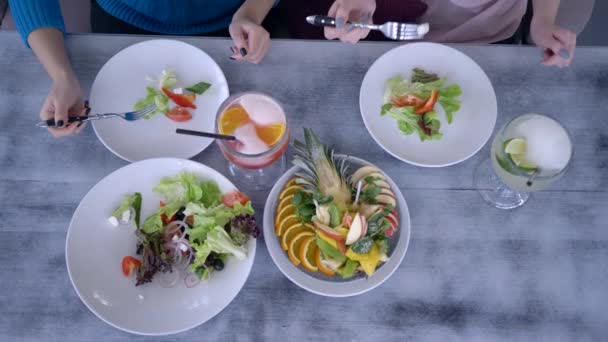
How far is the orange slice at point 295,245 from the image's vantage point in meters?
1.00

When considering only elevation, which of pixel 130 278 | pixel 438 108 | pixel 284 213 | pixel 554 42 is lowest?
pixel 130 278

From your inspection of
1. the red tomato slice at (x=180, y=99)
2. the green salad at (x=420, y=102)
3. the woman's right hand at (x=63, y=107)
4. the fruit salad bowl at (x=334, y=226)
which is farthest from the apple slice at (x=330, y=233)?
the woman's right hand at (x=63, y=107)

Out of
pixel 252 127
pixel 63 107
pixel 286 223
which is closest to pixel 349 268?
pixel 286 223

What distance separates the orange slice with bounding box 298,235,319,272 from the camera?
996 mm

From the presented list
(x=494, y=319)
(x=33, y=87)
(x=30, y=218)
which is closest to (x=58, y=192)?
(x=30, y=218)

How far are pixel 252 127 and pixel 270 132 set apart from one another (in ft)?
0.14

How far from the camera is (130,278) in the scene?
102 cm

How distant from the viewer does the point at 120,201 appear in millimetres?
1058

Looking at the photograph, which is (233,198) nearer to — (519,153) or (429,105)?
(429,105)

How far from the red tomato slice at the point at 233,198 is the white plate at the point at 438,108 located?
0.36m

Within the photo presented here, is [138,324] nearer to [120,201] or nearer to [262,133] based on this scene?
[120,201]

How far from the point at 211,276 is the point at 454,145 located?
688 mm

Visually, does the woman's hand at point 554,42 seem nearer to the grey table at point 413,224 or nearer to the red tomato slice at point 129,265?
the grey table at point 413,224

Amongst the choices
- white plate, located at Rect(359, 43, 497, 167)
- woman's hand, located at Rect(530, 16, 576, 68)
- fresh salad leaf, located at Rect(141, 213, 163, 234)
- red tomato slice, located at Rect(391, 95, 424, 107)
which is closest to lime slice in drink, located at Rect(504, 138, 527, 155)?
white plate, located at Rect(359, 43, 497, 167)
